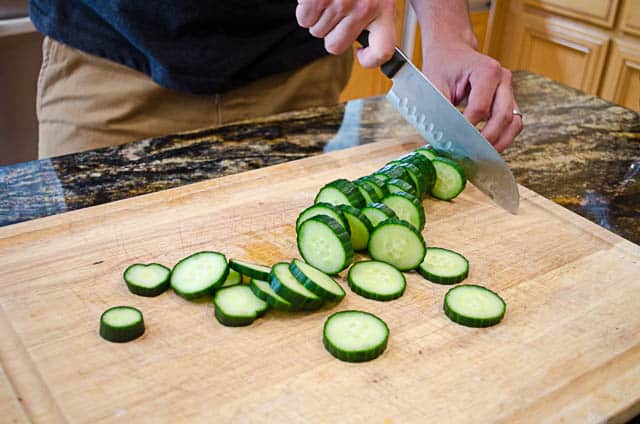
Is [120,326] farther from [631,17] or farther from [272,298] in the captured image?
[631,17]

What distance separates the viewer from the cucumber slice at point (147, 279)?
154 cm

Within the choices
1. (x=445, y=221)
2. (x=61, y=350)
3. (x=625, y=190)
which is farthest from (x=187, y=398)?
(x=625, y=190)

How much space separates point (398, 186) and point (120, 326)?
843 mm

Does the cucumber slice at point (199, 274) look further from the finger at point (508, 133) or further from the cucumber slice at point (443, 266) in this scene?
the finger at point (508, 133)

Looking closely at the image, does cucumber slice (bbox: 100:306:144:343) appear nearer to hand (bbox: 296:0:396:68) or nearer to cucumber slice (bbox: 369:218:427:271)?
cucumber slice (bbox: 369:218:427:271)

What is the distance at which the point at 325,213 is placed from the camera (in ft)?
5.66

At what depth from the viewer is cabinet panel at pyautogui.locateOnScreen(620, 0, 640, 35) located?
4172 millimetres

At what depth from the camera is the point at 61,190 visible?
2018 mm

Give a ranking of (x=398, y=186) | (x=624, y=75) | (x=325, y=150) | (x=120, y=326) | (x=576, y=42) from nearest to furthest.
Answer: (x=120, y=326), (x=398, y=186), (x=325, y=150), (x=624, y=75), (x=576, y=42)

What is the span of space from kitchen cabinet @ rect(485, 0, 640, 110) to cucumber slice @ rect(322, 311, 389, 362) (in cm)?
347

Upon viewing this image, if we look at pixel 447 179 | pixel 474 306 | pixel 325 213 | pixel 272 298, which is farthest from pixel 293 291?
pixel 447 179

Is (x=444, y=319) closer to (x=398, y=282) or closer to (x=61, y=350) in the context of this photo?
(x=398, y=282)

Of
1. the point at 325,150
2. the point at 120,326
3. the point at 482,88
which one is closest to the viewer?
the point at 120,326

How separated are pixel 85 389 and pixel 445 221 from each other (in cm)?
108
